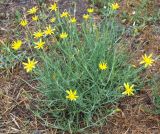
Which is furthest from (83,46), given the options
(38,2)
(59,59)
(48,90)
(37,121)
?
(38,2)

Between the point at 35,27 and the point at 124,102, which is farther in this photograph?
the point at 35,27

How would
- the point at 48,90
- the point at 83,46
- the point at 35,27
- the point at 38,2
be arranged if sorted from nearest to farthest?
1. the point at 48,90
2. the point at 83,46
3. the point at 35,27
4. the point at 38,2

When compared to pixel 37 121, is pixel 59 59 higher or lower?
higher

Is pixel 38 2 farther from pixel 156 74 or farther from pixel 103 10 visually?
pixel 156 74

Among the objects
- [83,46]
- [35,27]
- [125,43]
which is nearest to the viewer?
[83,46]

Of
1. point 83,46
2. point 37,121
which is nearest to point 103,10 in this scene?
point 83,46

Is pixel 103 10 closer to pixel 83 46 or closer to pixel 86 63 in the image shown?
pixel 83 46

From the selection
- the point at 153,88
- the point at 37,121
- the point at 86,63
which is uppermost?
the point at 86,63

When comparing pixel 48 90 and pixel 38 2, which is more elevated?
pixel 38 2

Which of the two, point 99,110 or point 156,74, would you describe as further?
point 156,74
